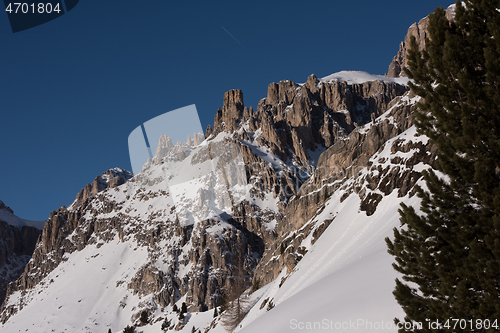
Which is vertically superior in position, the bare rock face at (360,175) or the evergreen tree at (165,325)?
the bare rock face at (360,175)

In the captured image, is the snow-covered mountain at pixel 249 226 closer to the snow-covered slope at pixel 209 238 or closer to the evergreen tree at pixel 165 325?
the evergreen tree at pixel 165 325

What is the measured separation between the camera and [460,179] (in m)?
9.58

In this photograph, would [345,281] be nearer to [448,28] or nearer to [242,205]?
[448,28]

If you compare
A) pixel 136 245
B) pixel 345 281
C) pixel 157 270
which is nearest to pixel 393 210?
pixel 345 281

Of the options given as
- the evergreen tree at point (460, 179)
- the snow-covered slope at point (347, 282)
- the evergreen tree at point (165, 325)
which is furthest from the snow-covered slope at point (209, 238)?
the evergreen tree at point (460, 179)

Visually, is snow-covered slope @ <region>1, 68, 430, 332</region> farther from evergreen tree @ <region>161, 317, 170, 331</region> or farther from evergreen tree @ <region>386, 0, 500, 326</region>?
evergreen tree @ <region>386, 0, 500, 326</region>

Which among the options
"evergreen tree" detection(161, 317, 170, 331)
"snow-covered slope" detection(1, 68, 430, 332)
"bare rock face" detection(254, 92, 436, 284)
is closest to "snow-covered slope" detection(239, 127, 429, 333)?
"bare rock face" detection(254, 92, 436, 284)

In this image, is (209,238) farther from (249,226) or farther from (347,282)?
(347,282)

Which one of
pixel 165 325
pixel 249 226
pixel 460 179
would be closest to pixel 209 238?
pixel 249 226

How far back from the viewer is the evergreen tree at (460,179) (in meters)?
8.73

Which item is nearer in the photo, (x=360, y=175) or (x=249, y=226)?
(x=360, y=175)

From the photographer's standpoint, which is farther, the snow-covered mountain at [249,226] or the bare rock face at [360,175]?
the snow-covered mountain at [249,226]

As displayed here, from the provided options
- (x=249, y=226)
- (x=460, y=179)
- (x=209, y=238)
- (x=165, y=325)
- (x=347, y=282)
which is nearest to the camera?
(x=460, y=179)

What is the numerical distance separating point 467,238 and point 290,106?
192 meters
